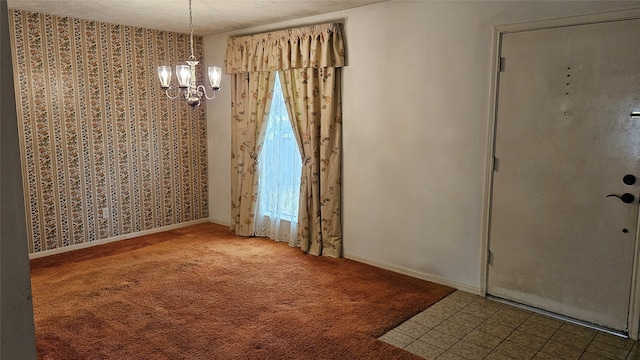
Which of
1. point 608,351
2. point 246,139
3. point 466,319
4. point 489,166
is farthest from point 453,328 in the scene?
point 246,139

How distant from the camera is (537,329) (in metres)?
3.14

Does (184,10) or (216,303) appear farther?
(184,10)

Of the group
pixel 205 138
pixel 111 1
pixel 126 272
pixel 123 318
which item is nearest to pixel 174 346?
pixel 123 318

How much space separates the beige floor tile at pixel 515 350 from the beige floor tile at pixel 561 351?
94 millimetres

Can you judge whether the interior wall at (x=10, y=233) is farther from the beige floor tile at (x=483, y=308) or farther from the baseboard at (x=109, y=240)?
the baseboard at (x=109, y=240)

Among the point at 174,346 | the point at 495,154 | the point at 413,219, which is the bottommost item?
the point at 174,346

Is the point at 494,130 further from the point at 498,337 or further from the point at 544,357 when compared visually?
the point at 544,357

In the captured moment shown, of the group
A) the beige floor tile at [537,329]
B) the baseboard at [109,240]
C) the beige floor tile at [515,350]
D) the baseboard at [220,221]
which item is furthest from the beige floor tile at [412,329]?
the baseboard at [109,240]

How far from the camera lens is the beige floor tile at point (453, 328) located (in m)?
3.09

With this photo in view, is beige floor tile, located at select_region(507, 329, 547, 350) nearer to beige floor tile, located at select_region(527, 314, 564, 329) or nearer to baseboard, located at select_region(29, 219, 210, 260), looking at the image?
beige floor tile, located at select_region(527, 314, 564, 329)

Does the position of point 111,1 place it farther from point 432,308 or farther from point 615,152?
point 615,152

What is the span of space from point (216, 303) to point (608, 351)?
280 cm

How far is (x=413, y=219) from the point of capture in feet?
13.4

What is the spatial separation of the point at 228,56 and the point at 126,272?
9.21 ft
